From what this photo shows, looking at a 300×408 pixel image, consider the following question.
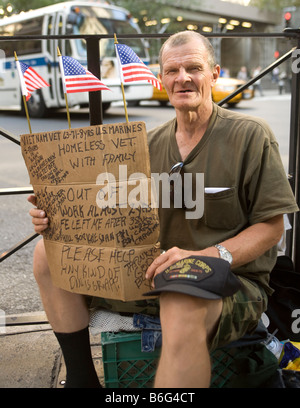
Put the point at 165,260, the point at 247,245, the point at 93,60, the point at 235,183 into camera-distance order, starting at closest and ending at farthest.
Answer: the point at 165,260
the point at 247,245
the point at 235,183
the point at 93,60

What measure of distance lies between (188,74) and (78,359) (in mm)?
1349

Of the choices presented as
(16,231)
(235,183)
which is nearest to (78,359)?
(235,183)

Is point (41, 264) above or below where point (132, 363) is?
above

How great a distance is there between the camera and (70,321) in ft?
6.39

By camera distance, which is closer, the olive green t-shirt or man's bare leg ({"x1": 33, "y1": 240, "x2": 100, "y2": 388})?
the olive green t-shirt

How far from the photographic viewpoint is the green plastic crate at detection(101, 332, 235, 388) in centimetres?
185

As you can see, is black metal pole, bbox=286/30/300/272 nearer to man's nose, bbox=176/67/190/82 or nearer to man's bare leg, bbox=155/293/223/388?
man's nose, bbox=176/67/190/82

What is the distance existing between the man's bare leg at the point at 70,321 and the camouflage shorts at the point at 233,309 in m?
0.09

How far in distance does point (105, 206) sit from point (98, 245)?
160mm

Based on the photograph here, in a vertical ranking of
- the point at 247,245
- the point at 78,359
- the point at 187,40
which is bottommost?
the point at 78,359

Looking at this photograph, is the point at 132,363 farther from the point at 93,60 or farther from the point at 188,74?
the point at 93,60

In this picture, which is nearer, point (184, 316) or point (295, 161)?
point (184, 316)

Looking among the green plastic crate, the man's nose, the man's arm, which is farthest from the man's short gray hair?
the green plastic crate

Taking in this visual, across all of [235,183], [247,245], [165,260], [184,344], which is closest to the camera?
[184,344]
